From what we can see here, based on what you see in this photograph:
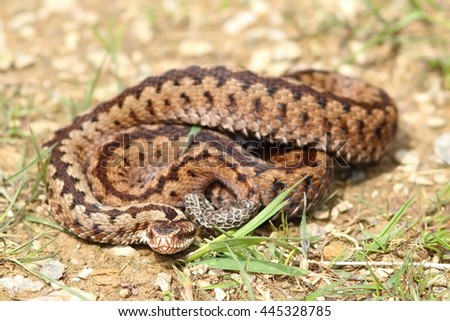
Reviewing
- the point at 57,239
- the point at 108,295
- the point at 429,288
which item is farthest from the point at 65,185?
the point at 429,288

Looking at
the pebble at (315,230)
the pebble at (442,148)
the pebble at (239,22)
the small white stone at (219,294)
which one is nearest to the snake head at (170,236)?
the small white stone at (219,294)

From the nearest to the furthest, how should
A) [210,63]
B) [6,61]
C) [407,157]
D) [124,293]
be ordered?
[124,293] → [407,157] → [6,61] → [210,63]

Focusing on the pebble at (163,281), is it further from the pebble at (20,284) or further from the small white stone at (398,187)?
the small white stone at (398,187)

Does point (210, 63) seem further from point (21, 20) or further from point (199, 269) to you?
point (199, 269)

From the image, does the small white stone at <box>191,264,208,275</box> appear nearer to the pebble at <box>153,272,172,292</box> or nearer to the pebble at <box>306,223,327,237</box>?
the pebble at <box>153,272,172,292</box>

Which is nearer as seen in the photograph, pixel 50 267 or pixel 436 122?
pixel 50 267

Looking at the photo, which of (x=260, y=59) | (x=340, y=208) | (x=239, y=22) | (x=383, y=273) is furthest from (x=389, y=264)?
(x=239, y=22)

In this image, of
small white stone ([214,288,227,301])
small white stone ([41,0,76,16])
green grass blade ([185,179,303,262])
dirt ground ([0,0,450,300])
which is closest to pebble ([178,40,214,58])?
dirt ground ([0,0,450,300])
